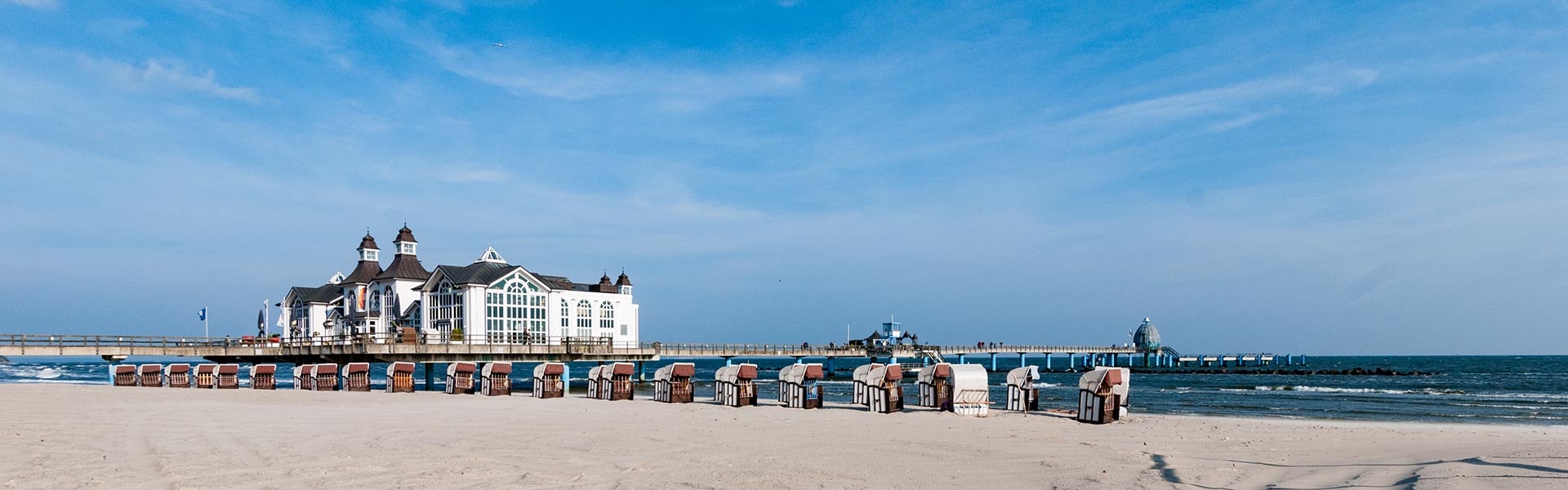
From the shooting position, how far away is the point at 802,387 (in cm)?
2539

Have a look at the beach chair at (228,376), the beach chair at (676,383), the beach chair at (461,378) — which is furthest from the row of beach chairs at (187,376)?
the beach chair at (676,383)

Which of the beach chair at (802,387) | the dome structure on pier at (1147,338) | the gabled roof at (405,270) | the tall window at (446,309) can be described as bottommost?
the dome structure on pier at (1147,338)

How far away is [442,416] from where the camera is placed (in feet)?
63.0

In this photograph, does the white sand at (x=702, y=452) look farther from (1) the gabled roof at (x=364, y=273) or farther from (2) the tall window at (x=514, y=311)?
(1) the gabled roof at (x=364, y=273)

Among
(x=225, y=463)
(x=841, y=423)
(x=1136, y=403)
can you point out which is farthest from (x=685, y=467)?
(x=1136, y=403)

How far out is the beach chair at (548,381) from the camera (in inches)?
1243

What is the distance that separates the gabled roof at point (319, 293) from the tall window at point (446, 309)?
13440mm

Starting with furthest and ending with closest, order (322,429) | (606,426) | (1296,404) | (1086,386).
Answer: (1296,404) < (1086,386) < (606,426) < (322,429)

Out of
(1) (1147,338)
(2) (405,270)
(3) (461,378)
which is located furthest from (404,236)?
(1) (1147,338)

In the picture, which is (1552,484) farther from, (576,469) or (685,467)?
(576,469)

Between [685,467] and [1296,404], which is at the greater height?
[685,467]

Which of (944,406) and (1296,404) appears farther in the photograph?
(1296,404)

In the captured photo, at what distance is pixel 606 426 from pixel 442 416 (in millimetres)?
3920

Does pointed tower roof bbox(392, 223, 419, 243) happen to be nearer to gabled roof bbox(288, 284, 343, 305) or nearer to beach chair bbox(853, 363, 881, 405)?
gabled roof bbox(288, 284, 343, 305)
